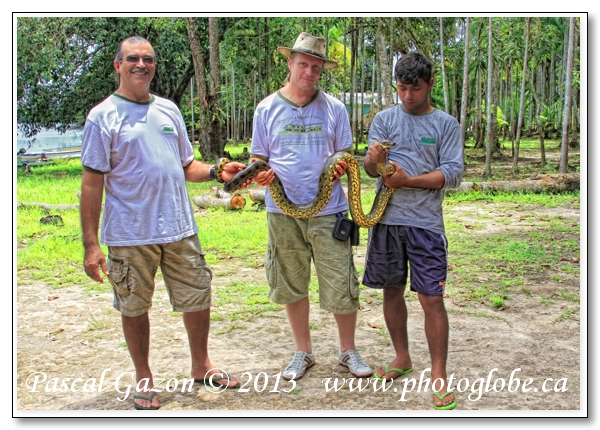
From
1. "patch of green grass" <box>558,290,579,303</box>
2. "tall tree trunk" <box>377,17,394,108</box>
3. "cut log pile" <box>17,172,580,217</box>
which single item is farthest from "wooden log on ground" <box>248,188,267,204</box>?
"patch of green grass" <box>558,290,579,303</box>

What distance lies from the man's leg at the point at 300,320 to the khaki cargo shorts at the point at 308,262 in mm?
78

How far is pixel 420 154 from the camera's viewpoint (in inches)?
147

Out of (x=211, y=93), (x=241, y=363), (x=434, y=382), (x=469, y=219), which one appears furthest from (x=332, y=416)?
(x=211, y=93)

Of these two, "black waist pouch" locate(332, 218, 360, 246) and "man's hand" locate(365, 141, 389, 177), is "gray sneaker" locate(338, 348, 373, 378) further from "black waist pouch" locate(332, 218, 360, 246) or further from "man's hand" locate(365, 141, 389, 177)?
"man's hand" locate(365, 141, 389, 177)

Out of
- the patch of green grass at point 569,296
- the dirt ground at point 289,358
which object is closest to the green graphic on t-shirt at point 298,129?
the dirt ground at point 289,358

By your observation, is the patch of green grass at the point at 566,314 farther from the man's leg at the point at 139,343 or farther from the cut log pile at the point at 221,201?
the cut log pile at the point at 221,201

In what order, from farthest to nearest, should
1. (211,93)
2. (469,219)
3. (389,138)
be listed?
(211,93) < (469,219) < (389,138)

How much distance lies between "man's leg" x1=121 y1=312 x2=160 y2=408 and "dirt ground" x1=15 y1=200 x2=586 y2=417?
0.14 metres

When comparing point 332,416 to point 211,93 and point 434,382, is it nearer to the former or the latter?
point 434,382

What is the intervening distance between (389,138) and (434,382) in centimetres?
163

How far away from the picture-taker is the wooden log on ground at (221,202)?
1109cm

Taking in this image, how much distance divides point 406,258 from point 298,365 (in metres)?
1.15

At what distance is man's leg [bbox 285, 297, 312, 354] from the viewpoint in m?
4.22
